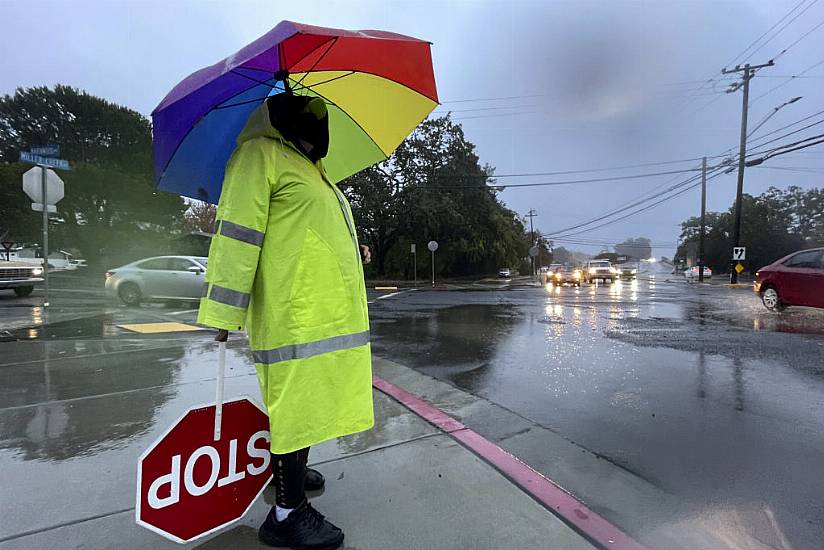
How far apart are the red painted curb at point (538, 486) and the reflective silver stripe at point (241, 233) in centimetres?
202

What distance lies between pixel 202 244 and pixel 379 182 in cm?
1386

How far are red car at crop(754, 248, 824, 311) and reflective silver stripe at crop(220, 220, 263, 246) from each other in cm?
1209

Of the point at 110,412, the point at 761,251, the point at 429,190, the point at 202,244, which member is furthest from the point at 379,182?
the point at 761,251

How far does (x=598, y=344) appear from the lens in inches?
280

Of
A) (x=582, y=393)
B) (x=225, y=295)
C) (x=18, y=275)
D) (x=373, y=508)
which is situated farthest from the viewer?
(x=18, y=275)

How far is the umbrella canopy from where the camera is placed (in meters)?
1.92

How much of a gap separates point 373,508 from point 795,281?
11885mm

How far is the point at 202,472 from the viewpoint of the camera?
196 centimetres

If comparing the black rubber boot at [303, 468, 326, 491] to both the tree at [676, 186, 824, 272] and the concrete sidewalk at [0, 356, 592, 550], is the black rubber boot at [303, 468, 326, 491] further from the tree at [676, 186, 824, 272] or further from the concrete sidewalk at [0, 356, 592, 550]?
the tree at [676, 186, 824, 272]

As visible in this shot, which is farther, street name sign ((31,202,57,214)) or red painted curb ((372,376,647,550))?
street name sign ((31,202,57,214))

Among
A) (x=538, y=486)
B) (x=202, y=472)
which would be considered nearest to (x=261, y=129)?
(x=202, y=472)

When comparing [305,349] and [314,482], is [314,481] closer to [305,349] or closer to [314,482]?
[314,482]

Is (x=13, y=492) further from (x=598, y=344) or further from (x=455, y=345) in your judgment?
(x=598, y=344)

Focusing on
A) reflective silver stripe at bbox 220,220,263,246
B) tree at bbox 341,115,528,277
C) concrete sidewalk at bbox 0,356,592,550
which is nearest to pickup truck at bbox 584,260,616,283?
tree at bbox 341,115,528,277
